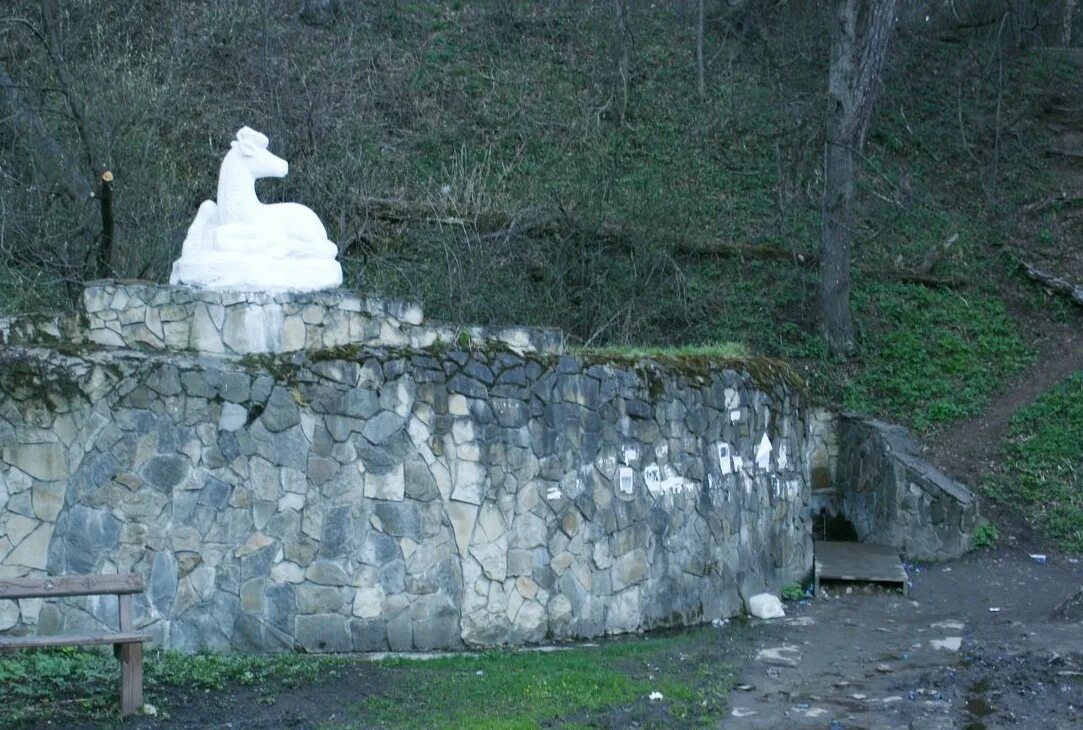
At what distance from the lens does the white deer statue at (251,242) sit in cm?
986

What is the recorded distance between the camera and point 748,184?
24.0m

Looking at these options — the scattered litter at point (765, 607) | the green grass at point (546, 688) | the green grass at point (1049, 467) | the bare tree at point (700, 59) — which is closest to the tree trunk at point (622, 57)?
the bare tree at point (700, 59)

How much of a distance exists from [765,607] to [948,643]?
1752 millimetres

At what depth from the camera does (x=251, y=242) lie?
32.8 feet

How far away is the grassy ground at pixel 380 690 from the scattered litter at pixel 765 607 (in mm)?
2384

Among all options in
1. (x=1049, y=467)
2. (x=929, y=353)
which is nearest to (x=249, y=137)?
(x=1049, y=467)

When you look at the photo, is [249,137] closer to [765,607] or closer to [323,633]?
[323,633]

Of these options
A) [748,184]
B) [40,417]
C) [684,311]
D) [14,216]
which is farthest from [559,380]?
[748,184]

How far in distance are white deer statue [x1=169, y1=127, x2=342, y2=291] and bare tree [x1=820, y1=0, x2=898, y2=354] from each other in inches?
445

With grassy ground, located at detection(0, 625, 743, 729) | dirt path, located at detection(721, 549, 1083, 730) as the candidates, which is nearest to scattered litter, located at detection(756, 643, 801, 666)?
dirt path, located at detection(721, 549, 1083, 730)

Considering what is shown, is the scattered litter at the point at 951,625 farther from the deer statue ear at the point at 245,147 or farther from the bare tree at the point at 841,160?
the bare tree at the point at 841,160

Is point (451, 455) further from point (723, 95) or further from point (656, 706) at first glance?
point (723, 95)

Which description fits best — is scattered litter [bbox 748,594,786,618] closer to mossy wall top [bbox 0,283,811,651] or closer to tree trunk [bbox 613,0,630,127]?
mossy wall top [bbox 0,283,811,651]

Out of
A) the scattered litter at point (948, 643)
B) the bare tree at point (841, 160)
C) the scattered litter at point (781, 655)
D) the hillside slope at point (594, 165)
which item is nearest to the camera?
the scattered litter at point (781, 655)
